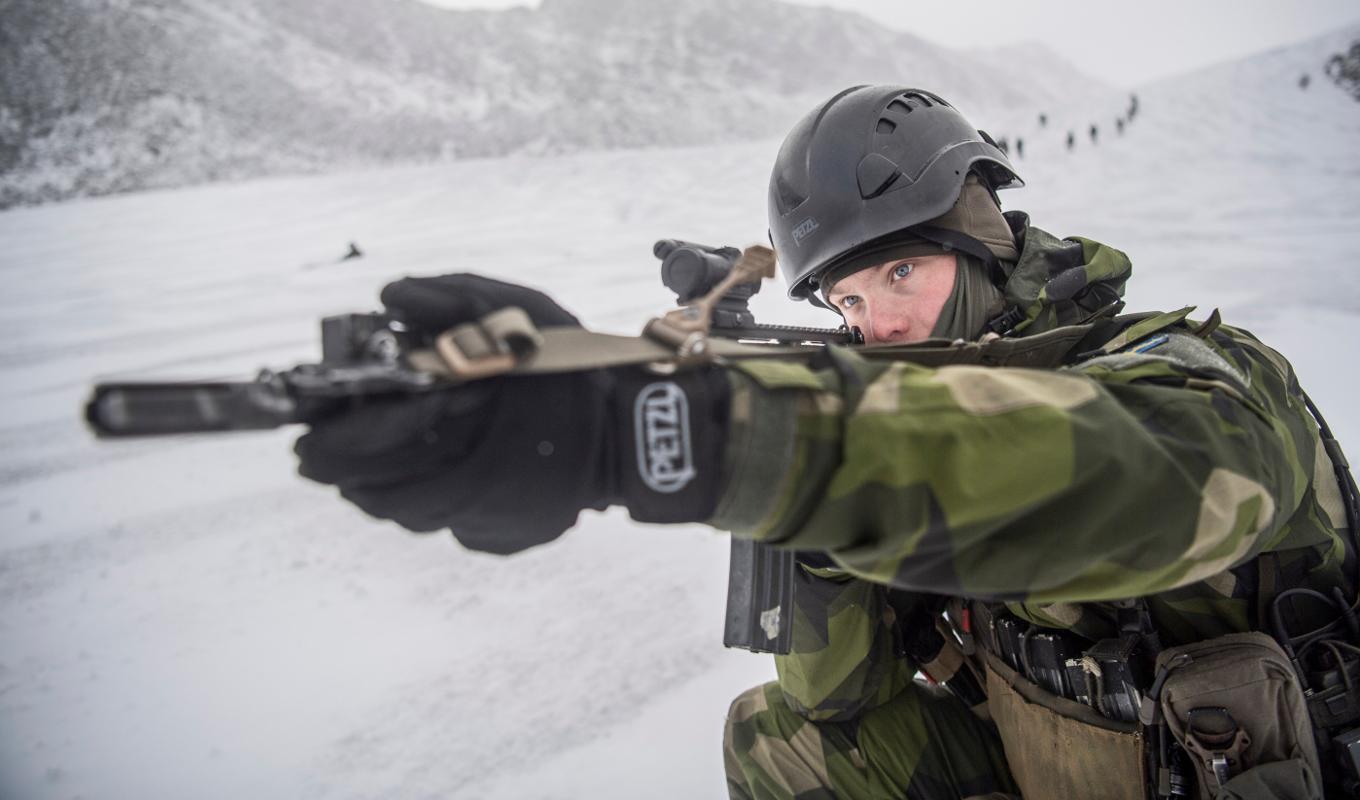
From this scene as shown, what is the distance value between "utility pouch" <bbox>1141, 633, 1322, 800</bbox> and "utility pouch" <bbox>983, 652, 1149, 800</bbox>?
→ 0.20 metres

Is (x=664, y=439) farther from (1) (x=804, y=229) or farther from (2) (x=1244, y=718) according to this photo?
(1) (x=804, y=229)

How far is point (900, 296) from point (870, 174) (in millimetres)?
397

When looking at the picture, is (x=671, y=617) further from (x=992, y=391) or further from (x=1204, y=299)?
(x=1204, y=299)

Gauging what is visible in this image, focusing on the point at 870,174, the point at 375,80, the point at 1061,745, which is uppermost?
the point at 375,80

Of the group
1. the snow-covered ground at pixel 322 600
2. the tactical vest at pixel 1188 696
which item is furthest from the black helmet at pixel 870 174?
the snow-covered ground at pixel 322 600

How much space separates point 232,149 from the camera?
25859 millimetres

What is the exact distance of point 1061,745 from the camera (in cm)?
162

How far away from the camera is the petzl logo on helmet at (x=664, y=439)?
0.79 m

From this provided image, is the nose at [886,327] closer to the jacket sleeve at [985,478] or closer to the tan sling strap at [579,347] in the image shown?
the tan sling strap at [579,347]

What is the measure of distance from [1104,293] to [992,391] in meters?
0.98

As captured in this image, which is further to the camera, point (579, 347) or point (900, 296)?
point (900, 296)

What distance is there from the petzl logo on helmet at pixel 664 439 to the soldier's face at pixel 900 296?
1.15 meters

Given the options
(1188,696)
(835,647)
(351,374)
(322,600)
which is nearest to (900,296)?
(835,647)

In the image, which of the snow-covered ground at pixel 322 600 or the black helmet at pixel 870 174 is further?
the snow-covered ground at pixel 322 600
